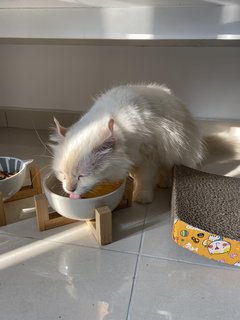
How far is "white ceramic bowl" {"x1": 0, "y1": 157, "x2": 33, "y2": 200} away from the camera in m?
0.89

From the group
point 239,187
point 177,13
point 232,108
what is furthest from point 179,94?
point 239,187

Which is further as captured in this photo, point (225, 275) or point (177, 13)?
point (177, 13)

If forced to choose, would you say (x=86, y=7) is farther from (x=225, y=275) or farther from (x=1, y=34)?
(x=225, y=275)

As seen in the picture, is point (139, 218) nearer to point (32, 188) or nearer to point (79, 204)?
point (79, 204)

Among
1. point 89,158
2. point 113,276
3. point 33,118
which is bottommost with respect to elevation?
point 113,276

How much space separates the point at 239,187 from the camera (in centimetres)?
91

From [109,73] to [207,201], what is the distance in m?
0.79

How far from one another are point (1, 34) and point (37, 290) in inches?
28.4

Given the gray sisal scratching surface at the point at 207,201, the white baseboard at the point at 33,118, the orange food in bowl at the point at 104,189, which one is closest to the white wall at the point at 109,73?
the white baseboard at the point at 33,118

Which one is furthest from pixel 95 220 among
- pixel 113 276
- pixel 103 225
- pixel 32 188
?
pixel 32 188

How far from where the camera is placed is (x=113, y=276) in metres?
0.74

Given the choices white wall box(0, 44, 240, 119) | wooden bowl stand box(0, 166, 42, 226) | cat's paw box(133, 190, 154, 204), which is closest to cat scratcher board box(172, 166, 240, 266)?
cat's paw box(133, 190, 154, 204)

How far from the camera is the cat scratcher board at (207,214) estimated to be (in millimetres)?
711

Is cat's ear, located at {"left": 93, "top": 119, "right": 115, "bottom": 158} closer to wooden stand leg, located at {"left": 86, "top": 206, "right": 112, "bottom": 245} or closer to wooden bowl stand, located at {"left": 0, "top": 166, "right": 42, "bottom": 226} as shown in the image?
wooden stand leg, located at {"left": 86, "top": 206, "right": 112, "bottom": 245}
